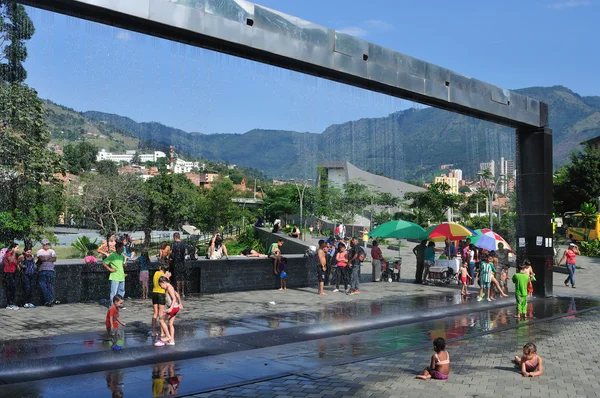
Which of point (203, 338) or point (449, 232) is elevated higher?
point (449, 232)

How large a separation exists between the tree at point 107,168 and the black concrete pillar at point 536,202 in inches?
1387

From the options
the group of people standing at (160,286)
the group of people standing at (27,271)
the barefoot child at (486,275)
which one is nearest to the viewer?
the group of people standing at (160,286)

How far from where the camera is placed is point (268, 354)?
952 cm

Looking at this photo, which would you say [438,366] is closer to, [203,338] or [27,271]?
[203,338]

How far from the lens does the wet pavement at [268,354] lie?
733 centimetres

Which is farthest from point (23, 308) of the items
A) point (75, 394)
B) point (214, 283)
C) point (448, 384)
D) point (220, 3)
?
point (448, 384)

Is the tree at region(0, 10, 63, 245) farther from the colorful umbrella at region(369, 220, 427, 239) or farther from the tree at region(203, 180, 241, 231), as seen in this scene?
the tree at region(203, 180, 241, 231)

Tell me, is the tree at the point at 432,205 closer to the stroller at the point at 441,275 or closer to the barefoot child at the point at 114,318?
the stroller at the point at 441,275

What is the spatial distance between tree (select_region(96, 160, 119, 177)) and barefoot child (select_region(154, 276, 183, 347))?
38.7 meters

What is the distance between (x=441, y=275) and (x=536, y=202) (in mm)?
→ 4831

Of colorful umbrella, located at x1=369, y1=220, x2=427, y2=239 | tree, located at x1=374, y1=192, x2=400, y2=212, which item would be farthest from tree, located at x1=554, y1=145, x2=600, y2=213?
colorful umbrella, located at x1=369, y1=220, x2=427, y2=239

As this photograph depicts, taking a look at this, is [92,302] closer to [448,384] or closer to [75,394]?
[75,394]

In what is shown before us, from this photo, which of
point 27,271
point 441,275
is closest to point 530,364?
point 27,271

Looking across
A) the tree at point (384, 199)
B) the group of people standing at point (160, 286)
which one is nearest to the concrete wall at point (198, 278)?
the group of people standing at point (160, 286)
